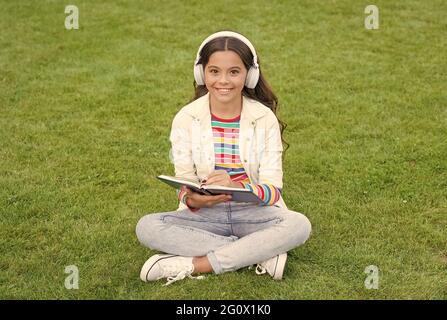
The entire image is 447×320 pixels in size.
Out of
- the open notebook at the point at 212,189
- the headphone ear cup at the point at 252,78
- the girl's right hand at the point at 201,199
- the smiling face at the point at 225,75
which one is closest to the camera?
the open notebook at the point at 212,189

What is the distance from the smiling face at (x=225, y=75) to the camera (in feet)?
13.0

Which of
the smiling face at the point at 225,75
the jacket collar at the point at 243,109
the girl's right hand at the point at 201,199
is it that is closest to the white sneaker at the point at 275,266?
the girl's right hand at the point at 201,199

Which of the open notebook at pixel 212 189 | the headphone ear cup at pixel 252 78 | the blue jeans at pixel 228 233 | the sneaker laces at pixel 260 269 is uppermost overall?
the headphone ear cup at pixel 252 78

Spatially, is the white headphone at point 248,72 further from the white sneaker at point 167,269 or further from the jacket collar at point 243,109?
the white sneaker at point 167,269

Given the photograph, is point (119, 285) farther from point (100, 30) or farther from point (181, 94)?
point (100, 30)

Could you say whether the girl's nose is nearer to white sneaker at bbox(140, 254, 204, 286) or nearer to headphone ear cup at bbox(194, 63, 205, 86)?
headphone ear cup at bbox(194, 63, 205, 86)

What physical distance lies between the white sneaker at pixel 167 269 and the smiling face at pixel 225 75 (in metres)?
1.08

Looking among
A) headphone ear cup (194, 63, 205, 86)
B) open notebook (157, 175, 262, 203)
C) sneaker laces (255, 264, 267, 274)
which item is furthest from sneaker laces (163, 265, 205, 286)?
headphone ear cup (194, 63, 205, 86)

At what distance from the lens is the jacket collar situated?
4133 mm

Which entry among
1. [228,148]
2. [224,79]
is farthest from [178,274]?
[224,79]

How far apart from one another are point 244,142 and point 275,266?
2.70ft

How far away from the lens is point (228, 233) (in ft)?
13.9

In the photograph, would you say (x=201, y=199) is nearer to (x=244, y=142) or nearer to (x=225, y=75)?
(x=244, y=142)

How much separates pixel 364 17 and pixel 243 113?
640 centimetres
